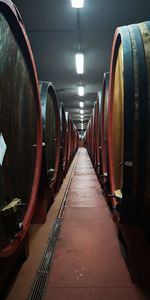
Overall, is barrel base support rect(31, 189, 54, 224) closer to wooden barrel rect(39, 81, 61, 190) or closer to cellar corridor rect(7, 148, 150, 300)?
cellar corridor rect(7, 148, 150, 300)

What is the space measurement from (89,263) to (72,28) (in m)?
6.16

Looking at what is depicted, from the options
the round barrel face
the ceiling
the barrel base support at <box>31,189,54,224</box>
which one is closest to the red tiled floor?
the round barrel face

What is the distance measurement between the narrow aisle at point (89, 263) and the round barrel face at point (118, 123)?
523 millimetres

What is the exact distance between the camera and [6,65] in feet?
4.34

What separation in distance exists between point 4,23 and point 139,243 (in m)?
1.62

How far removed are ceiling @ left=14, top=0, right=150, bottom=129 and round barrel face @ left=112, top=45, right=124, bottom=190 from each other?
150 inches

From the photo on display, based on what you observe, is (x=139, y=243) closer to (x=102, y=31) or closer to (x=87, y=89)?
(x=102, y=31)

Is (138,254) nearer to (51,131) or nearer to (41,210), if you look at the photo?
(41,210)

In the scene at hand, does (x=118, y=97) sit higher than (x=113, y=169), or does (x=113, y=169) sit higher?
(x=118, y=97)

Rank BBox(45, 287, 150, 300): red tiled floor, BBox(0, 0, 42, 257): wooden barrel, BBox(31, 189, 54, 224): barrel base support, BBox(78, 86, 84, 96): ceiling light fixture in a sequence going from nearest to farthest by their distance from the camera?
BBox(0, 0, 42, 257): wooden barrel < BBox(45, 287, 150, 300): red tiled floor < BBox(31, 189, 54, 224): barrel base support < BBox(78, 86, 84, 96): ceiling light fixture

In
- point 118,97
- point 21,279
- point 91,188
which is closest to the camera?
point 21,279

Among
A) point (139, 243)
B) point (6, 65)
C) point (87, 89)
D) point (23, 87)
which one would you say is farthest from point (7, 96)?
point (87, 89)

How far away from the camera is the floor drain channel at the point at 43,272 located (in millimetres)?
1407

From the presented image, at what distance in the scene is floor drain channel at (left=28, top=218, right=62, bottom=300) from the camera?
1.41m
